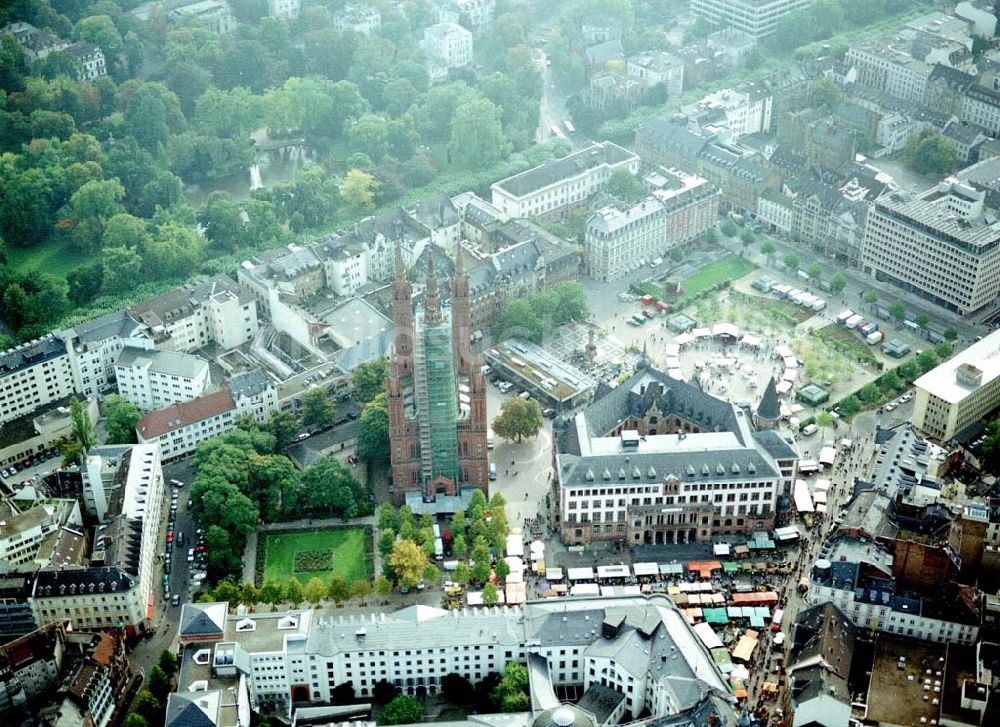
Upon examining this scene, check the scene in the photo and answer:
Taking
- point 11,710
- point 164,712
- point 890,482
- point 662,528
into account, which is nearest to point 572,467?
point 662,528

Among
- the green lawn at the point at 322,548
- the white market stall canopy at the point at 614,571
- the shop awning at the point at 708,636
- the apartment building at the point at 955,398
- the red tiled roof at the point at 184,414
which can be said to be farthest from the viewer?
the apartment building at the point at 955,398

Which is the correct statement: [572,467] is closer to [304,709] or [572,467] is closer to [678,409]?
[678,409]

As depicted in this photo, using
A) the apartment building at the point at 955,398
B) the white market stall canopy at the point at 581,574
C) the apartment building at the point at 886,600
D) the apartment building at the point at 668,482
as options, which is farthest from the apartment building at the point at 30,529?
the apartment building at the point at 955,398

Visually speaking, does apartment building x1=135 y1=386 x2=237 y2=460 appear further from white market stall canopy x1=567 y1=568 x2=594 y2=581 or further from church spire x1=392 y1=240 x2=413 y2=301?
white market stall canopy x1=567 y1=568 x2=594 y2=581

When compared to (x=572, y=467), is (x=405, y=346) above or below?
above

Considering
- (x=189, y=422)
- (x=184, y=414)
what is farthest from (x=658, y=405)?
(x=184, y=414)

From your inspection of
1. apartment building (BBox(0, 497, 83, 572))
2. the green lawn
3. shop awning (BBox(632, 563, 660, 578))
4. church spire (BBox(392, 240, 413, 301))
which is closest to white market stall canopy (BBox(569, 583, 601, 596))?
shop awning (BBox(632, 563, 660, 578))

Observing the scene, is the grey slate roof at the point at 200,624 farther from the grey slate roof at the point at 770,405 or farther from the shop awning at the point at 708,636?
the grey slate roof at the point at 770,405
